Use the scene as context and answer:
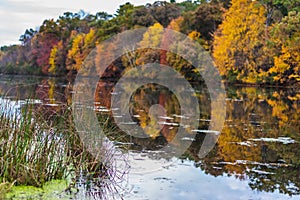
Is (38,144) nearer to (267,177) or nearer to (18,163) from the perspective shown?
(18,163)

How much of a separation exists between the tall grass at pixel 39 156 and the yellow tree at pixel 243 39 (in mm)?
27565

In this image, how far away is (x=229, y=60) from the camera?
3416cm

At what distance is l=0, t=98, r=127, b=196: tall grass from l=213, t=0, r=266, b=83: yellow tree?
27565 mm

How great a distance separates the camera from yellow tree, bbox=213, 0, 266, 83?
107 ft

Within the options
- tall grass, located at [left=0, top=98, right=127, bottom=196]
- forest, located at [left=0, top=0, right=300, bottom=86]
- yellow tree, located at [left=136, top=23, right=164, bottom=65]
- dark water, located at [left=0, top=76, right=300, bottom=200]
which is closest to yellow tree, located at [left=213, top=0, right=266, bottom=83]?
forest, located at [left=0, top=0, right=300, bottom=86]

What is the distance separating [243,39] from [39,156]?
29.5 metres

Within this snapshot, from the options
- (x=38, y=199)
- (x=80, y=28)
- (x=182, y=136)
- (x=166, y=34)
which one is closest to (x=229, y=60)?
(x=166, y=34)

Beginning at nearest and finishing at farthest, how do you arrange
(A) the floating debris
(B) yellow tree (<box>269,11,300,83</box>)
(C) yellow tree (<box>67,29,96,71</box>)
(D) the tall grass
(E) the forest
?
(D) the tall grass
(A) the floating debris
(B) yellow tree (<box>269,11,300,83</box>)
(E) the forest
(C) yellow tree (<box>67,29,96,71</box>)

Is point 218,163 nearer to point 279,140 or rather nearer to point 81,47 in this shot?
point 279,140

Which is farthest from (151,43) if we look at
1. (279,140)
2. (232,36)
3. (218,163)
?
(218,163)

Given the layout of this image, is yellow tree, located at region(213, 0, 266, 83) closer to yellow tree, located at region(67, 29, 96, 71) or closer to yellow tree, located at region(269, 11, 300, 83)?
yellow tree, located at region(269, 11, 300, 83)

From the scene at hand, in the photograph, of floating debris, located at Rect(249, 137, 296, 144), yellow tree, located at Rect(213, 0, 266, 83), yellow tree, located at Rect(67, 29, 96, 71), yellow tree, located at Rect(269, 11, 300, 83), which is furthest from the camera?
yellow tree, located at Rect(67, 29, 96, 71)

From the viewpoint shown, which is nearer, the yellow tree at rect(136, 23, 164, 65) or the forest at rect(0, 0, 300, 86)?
the forest at rect(0, 0, 300, 86)

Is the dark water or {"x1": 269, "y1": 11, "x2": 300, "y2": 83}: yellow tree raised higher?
{"x1": 269, "y1": 11, "x2": 300, "y2": 83}: yellow tree
